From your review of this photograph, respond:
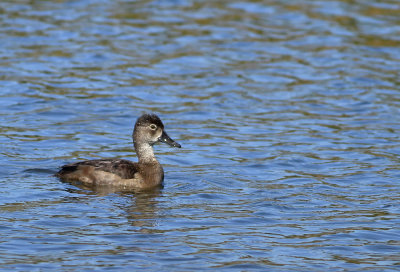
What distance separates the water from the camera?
33.0 feet

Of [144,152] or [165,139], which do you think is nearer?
[144,152]

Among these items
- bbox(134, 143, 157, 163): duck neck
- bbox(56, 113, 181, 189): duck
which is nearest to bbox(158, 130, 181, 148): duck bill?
bbox(134, 143, 157, 163): duck neck

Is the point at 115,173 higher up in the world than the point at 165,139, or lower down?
lower down

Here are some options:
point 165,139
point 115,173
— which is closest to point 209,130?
point 165,139

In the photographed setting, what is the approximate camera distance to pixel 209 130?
52.3ft

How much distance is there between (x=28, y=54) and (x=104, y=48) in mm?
1813

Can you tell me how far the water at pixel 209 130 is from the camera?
10.1 metres

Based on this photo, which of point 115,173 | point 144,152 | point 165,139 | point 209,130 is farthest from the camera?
point 209,130

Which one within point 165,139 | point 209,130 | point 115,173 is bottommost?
point 209,130

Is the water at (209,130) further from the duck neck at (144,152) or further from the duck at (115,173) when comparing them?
the duck neck at (144,152)

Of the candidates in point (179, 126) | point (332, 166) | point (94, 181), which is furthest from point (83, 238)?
point (179, 126)

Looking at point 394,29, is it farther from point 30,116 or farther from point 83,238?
point 83,238

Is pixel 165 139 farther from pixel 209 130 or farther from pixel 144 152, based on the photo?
pixel 209 130

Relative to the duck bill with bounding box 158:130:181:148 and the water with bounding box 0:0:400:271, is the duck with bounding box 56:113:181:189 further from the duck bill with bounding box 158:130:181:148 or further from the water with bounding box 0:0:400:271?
the duck bill with bounding box 158:130:181:148
